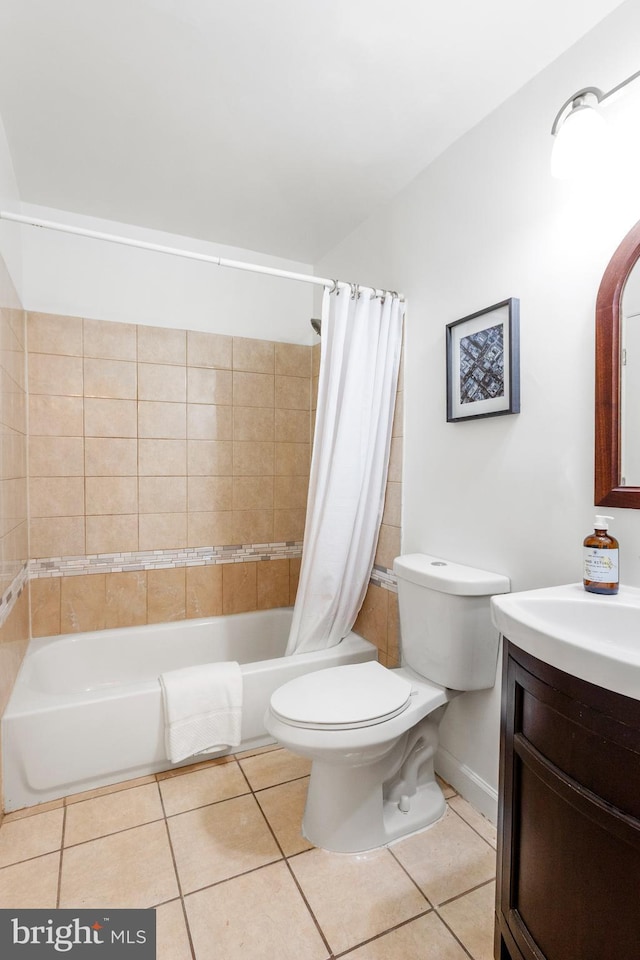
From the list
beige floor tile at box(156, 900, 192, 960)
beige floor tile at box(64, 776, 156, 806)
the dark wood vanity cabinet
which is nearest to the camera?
the dark wood vanity cabinet

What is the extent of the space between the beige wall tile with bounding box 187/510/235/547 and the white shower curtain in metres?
0.69

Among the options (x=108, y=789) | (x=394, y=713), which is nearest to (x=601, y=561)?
(x=394, y=713)

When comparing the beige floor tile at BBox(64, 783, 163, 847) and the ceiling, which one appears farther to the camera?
the beige floor tile at BBox(64, 783, 163, 847)

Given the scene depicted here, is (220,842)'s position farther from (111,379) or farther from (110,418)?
(111,379)

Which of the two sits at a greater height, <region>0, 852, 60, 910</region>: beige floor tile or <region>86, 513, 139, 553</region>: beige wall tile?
<region>86, 513, 139, 553</region>: beige wall tile

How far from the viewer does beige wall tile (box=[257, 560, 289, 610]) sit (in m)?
2.78

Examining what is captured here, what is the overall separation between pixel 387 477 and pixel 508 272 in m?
0.95

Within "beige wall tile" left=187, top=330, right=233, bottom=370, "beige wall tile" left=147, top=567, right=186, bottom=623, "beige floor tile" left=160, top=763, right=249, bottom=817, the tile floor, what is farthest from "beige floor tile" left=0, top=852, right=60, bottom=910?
"beige wall tile" left=187, top=330, right=233, bottom=370

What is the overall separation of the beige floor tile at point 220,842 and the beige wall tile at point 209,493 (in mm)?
1362

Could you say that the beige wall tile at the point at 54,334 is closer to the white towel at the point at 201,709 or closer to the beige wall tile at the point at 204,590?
the beige wall tile at the point at 204,590

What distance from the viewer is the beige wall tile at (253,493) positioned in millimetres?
2707

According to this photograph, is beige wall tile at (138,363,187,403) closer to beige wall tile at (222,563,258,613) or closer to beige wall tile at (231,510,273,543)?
beige wall tile at (231,510,273,543)

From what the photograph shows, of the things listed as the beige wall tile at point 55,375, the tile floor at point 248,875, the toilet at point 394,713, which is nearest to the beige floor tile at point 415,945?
the tile floor at point 248,875

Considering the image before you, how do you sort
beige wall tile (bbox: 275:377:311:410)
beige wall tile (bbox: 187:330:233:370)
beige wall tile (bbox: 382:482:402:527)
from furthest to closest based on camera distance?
beige wall tile (bbox: 275:377:311:410) → beige wall tile (bbox: 187:330:233:370) → beige wall tile (bbox: 382:482:402:527)
